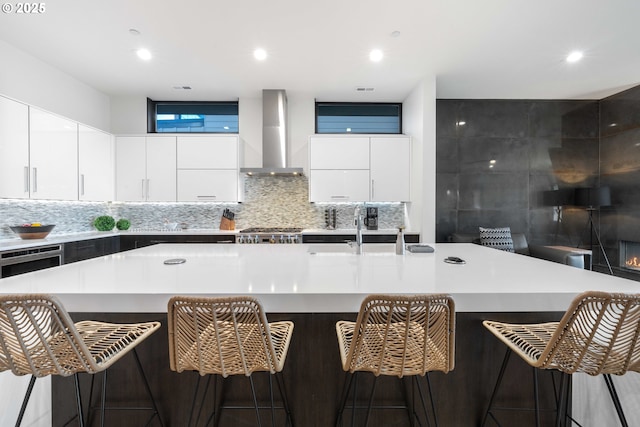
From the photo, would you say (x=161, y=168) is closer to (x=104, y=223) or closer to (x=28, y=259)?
(x=104, y=223)

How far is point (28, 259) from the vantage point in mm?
2625

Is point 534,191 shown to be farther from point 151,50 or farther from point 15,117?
point 15,117

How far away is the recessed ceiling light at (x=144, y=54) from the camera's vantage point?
3086 millimetres

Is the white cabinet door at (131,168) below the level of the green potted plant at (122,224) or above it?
above

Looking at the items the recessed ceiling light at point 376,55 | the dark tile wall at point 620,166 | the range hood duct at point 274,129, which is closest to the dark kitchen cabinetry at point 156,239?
the range hood duct at point 274,129

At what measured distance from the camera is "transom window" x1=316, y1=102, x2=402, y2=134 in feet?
15.4

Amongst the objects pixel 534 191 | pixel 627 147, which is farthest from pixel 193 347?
pixel 627 147

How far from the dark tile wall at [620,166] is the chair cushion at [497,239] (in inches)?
75.1

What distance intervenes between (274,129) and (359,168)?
4.44 ft

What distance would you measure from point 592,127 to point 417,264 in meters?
5.03

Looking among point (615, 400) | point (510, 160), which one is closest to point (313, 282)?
A: point (615, 400)

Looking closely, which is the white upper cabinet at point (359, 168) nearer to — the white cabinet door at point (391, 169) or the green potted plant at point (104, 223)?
the white cabinet door at point (391, 169)

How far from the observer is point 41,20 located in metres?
2.58

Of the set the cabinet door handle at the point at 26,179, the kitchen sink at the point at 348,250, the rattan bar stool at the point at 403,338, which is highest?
the cabinet door handle at the point at 26,179
